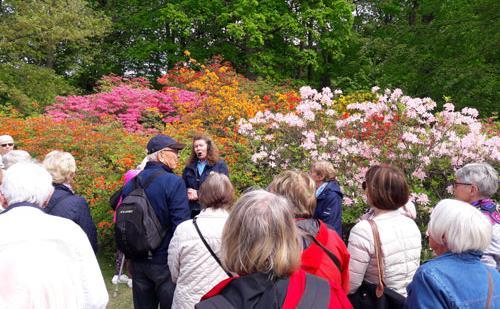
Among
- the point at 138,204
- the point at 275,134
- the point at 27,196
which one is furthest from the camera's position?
the point at 275,134

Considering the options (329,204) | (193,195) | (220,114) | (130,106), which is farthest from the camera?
(130,106)

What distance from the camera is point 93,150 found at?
788 centimetres

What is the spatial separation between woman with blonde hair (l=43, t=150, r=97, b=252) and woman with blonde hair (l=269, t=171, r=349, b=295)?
1.59 m

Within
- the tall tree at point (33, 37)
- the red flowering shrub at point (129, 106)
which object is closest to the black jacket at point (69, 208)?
the red flowering shrub at point (129, 106)

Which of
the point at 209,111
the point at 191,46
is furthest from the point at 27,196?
the point at 191,46

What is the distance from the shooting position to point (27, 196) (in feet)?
7.09

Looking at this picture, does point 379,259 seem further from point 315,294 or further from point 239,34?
point 239,34

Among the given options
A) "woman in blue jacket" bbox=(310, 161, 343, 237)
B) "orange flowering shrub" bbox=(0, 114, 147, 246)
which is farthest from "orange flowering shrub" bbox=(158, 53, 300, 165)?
"woman in blue jacket" bbox=(310, 161, 343, 237)

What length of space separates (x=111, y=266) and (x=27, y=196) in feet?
14.3

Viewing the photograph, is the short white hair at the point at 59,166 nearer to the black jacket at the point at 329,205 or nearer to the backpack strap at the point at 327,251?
the backpack strap at the point at 327,251

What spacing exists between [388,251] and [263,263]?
1285mm

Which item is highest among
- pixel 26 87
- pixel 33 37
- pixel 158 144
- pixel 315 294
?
pixel 33 37

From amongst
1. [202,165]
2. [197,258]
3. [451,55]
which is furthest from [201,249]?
[451,55]

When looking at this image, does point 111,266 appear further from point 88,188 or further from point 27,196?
point 27,196
